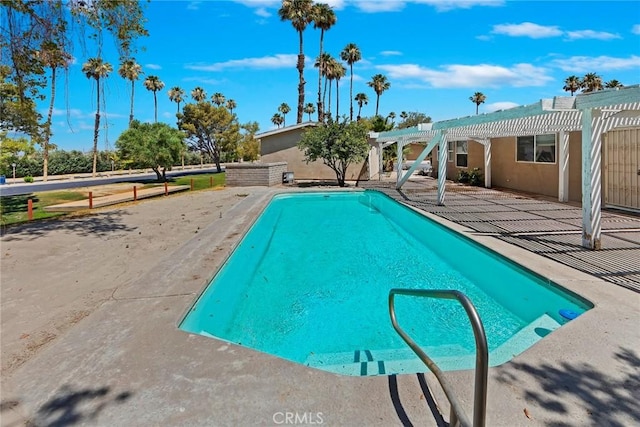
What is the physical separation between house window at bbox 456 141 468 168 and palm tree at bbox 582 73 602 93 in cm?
3075

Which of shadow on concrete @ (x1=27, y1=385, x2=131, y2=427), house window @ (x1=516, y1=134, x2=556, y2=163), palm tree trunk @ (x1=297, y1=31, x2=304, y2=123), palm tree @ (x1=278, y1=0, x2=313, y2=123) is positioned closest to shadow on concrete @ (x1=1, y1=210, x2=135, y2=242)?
shadow on concrete @ (x1=27, y1=385, x2=131, y2=427)

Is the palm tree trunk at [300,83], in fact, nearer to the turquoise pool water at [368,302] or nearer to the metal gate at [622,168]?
the metal gate at [622,168]

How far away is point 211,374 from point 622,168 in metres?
13.0

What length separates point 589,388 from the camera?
9.45 ft

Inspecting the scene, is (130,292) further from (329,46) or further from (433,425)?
(329,46)

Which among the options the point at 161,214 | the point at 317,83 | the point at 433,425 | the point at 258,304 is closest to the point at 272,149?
the point at 161,214

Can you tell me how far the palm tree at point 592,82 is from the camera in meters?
42.6

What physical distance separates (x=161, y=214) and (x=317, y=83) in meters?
32.8

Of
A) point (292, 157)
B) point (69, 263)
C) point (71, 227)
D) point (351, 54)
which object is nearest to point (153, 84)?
point (351, 54)

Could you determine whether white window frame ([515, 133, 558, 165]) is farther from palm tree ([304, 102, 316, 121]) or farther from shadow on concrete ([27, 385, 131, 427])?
palm tree ([304, 102, 316, 121])

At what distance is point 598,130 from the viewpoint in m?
7.26

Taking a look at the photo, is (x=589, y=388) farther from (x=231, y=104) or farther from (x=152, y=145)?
(x=231, y=104)

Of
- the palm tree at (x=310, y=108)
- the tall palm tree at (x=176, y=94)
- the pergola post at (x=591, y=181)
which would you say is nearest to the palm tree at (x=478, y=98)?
the palm tree at (x=310, y=108)

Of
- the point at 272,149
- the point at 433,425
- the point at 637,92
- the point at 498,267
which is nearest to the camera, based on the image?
the point at 433,425
